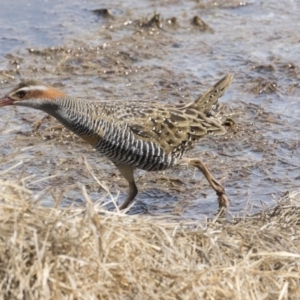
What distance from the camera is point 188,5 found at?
12.2 meters

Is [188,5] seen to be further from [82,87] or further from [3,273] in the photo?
[3,273]

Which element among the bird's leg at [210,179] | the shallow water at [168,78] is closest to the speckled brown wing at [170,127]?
the bird's leg at [210,179]

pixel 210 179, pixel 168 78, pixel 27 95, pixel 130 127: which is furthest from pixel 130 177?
pixel 168 78

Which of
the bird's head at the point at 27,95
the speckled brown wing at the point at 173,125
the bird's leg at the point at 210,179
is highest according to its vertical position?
the bird's head at the point at 27,95

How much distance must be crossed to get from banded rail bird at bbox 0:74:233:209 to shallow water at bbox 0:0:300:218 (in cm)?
27

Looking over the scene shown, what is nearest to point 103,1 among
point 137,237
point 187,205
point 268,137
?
point 268,137

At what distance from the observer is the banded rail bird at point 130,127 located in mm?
7393

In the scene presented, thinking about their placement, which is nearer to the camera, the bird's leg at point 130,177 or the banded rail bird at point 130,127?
the banded rail bird at point 130,127

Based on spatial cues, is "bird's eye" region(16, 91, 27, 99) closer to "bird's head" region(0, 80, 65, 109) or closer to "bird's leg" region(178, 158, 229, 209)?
"bird's head" region(0, 80, 65, 109)

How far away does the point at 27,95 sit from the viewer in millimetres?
7238

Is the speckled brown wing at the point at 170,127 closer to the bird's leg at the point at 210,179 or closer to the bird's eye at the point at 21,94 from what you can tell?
the bird's leg at the point at 210,179

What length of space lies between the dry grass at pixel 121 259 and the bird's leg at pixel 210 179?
2259 mm

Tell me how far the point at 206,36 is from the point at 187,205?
3.96 m

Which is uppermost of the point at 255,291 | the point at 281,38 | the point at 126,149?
the point at 255,291
